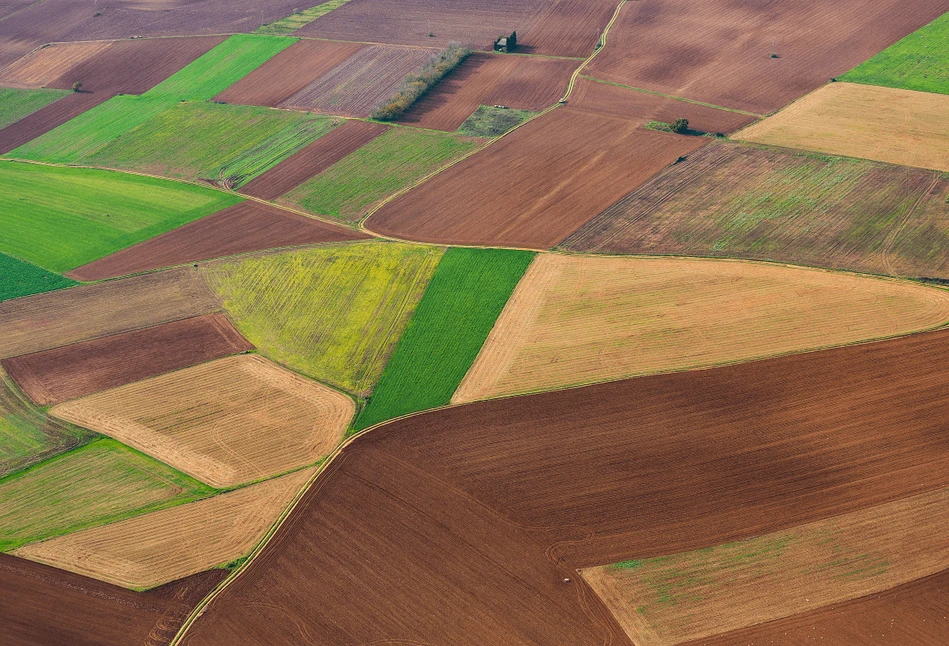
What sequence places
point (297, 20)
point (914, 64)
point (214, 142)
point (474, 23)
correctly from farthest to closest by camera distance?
point (297, 20), point (474, 23), point (214, 142), point (914, 64)

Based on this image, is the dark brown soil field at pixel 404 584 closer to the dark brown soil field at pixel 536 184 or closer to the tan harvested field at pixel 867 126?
the dark brown soil field at pixel 536 184

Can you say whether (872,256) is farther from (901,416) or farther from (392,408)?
(392,408)

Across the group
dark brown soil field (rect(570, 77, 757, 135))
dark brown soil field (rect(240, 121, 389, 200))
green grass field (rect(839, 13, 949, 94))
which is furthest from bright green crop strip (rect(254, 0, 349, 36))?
green grass field (rect(839, 13, 949, 94))

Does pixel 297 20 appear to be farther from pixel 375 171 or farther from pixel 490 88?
pixel 375 171

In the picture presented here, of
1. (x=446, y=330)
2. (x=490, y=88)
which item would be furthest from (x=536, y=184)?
(x=490, y=88)

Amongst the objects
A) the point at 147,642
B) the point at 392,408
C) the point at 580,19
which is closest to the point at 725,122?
the point at 580,19

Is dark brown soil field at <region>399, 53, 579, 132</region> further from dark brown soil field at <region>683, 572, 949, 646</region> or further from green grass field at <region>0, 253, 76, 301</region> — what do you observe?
dark brown soil field at <region>683, 572, 949, 646</region>
